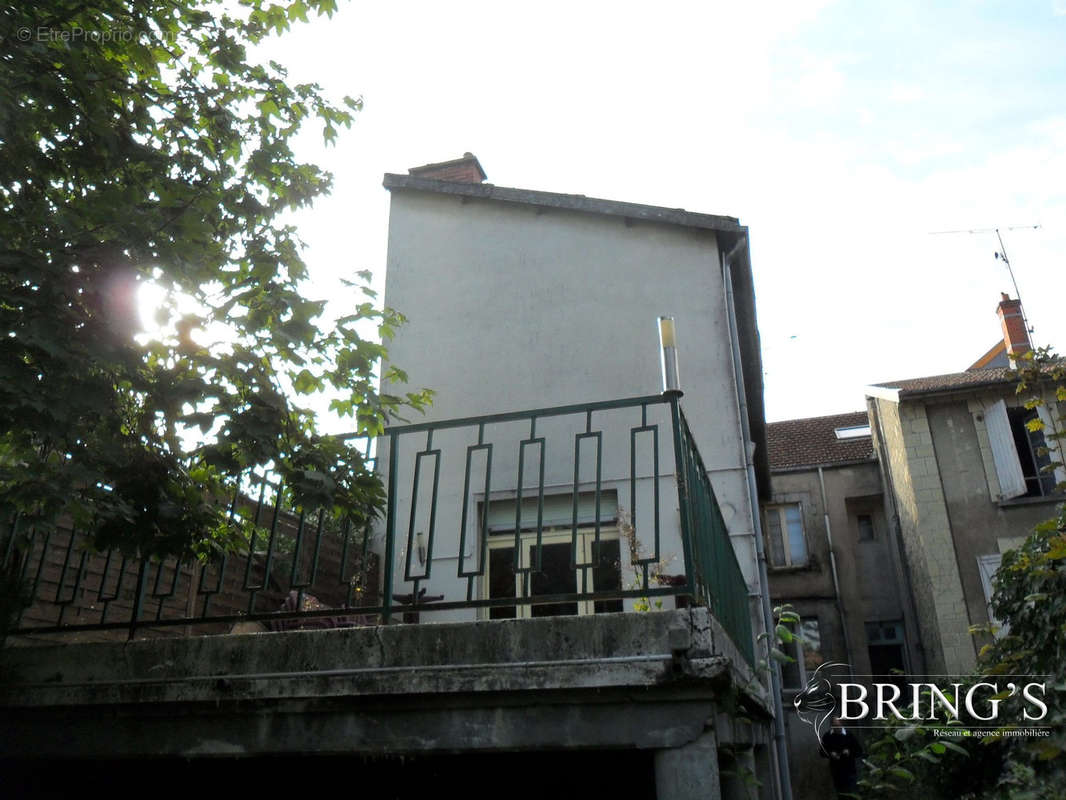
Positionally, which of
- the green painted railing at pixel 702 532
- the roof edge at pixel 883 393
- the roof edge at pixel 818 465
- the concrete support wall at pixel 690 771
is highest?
the roof edge at pixel 883 393

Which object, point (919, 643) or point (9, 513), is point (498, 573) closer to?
point (9, 513)

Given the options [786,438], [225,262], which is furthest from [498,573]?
[786,438]

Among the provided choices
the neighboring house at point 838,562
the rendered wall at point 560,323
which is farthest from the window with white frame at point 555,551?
the neighboring house at point 838,562

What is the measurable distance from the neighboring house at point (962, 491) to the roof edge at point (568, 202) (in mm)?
7229

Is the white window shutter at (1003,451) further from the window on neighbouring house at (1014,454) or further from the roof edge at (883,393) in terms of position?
the roof edge at (883,393)

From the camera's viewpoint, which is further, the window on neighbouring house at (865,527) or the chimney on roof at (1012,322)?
the window on neighbouring house at (865,527)

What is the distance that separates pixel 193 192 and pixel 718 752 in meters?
3.52

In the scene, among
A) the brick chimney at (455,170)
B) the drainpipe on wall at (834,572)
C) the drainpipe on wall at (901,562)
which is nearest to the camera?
the brick chimney at (455,170)

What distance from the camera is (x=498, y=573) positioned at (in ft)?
26.5

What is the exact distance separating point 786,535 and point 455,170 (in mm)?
11229

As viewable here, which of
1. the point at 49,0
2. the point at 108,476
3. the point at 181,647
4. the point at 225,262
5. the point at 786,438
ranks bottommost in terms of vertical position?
the point at 181,647

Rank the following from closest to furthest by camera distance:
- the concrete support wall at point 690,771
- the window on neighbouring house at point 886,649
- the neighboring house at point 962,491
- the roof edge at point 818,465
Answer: the concrete support wall at point 690,771
the neighboring house at point 962,491
the window on neighbouring house at point 886,649
the roof edge at point 818,465

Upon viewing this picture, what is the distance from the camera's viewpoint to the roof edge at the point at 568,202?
30.3 feet

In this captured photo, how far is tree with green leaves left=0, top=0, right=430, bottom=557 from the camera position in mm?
3215
